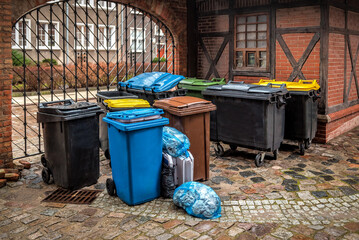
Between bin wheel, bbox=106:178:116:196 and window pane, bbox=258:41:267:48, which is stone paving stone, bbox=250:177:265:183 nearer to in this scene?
bin wheel, bbox=106:178:116:196

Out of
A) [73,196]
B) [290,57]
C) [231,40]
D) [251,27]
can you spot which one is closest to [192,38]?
[231,40]

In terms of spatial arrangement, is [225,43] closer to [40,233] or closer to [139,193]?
[139,193]

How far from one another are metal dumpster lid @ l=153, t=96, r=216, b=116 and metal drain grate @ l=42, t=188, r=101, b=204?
156cm

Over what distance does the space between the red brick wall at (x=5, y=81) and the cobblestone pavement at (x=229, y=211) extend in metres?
0.51

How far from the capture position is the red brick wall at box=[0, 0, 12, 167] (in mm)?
5719

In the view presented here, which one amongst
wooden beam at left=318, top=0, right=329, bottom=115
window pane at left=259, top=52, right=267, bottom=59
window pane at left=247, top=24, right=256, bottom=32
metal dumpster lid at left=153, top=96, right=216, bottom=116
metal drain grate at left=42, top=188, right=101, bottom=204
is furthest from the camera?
window pane at left=247, top=24, right=256, bottom=32

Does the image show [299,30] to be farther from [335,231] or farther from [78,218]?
[78,218]

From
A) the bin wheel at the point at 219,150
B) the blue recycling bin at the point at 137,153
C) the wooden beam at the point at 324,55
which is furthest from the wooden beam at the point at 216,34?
the blue recycling bin at the point at 137,153

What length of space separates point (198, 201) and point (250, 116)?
249 centimetres

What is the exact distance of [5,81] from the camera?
5789 mm

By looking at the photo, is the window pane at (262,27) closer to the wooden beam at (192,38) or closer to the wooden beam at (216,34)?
the wooden beam at (216,34)

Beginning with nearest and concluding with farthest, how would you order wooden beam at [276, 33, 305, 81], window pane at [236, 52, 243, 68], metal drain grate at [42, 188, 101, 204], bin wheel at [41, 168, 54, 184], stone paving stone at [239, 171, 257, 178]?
metal drain grate at [42, 188, 101, 204] → bin wheel at [41, 168, 54, 184] → stone paving stone at [239, 171, 257, 178] → wooden beam at [276, 33, 305, 81] → window pane at [236, 52, 243, 68]

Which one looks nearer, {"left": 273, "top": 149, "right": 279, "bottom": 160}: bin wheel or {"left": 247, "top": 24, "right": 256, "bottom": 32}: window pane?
{"left": 273, "top": 149, "right": 279, "bottom": 160}: bin wheel

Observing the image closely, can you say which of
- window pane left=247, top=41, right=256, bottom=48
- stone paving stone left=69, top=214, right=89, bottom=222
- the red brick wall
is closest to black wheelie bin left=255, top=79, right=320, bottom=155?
window pane left=247, top=41, right=256, bottom=48
